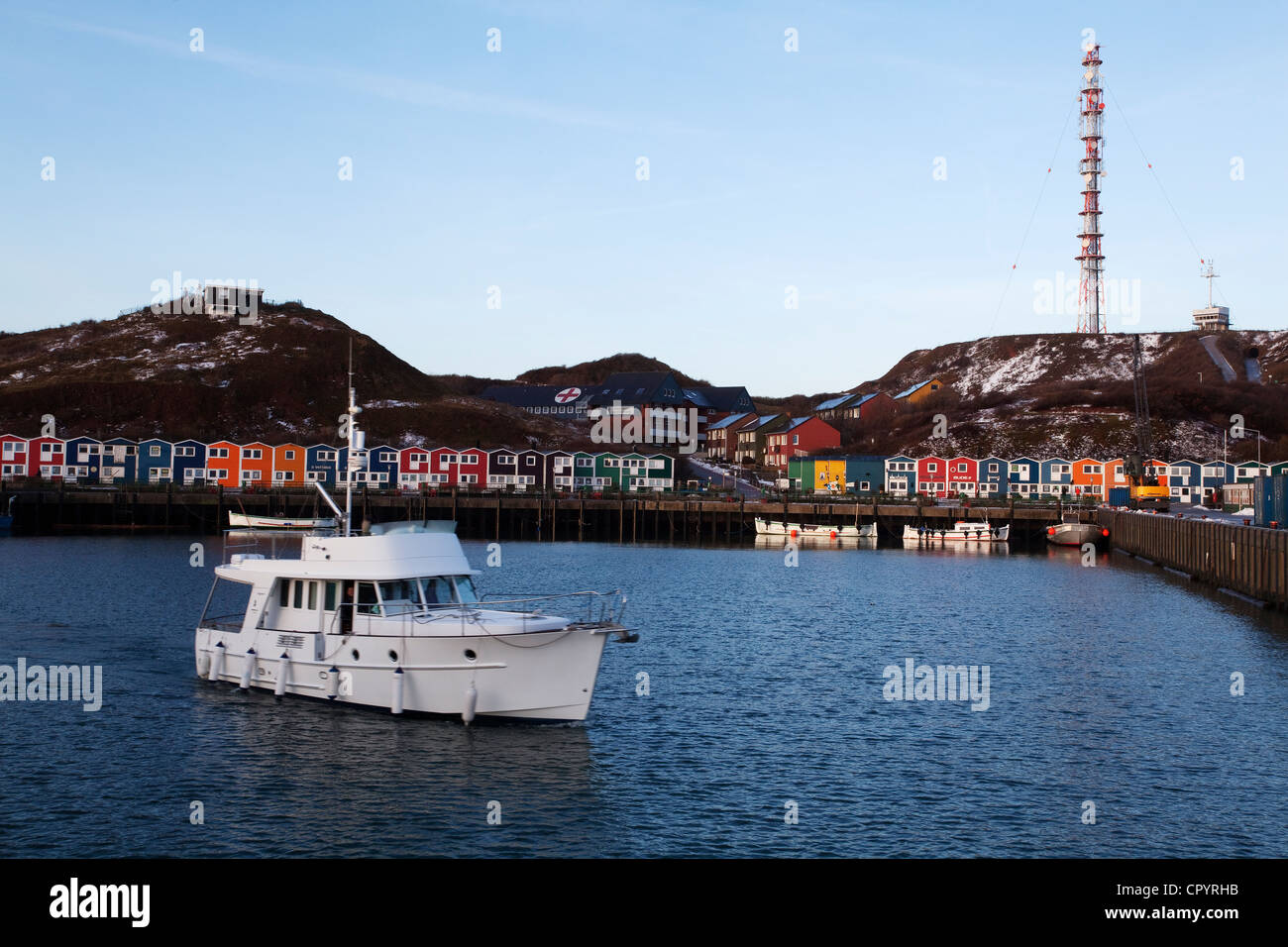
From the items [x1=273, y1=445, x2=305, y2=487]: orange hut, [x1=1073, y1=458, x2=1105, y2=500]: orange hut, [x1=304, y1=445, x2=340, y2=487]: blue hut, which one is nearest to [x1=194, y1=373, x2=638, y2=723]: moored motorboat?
[x1=273, y1=445, x2=305, y2=487]: orange hut

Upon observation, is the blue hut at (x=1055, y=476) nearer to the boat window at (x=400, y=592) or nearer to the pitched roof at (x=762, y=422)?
the pitched roof at (x=762, y=422)

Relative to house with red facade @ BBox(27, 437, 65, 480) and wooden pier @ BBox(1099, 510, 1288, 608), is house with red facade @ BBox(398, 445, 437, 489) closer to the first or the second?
house with red facade @ BBox(27, 437, 65, 480)

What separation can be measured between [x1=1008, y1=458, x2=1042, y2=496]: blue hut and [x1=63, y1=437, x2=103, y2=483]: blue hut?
9466 cm

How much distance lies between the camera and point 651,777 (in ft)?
81.5

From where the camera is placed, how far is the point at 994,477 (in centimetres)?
12412

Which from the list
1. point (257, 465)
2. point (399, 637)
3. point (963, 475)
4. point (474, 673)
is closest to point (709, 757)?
point (474, 673)

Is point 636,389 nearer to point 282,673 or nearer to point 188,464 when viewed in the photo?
point 188,464

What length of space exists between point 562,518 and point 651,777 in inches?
3533

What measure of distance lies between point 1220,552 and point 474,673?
50.3m

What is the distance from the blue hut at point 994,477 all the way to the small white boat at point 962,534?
18.2 meters

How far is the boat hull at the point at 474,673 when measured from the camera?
2669 cm
